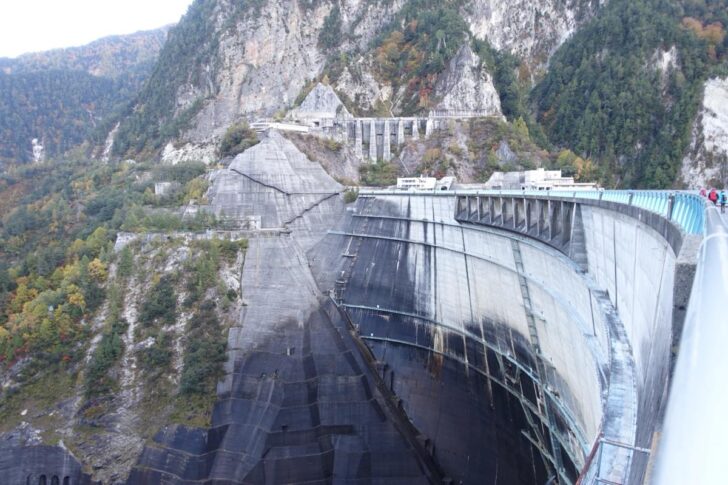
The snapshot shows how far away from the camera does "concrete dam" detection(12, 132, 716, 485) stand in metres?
12.2

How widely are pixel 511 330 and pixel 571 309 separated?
6.46 meters

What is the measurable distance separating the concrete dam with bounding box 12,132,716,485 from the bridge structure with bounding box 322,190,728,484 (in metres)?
0.08

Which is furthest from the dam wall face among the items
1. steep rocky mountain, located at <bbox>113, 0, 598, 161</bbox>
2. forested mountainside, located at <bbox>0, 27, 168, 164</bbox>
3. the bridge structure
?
forested mountainside, located at <bbox>0, 27, 168, 164</bbox>

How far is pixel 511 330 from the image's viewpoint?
78.3 ft

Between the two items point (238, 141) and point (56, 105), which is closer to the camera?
point (238, 141)

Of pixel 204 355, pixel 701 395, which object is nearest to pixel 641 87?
pixel 204 355

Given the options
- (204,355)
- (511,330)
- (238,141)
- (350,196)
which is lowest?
(204,355)

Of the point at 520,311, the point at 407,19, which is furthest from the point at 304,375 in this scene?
the point at 407,19

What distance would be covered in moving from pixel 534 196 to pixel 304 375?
1390cm

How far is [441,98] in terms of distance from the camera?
57312 mm

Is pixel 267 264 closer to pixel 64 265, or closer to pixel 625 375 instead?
pixel 64 265

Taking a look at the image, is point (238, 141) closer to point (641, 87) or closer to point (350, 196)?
point (350, 196)

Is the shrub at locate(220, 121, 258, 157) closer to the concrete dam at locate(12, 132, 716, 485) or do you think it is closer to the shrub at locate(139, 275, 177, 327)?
the concrete dam at locate(12, 132, 716, 485)

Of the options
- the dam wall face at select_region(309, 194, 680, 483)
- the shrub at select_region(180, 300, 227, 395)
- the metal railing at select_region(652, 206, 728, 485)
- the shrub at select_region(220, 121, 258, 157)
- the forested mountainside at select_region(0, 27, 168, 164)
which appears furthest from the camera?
the forested mountainside at select_region(0, 27, 168, 164)
